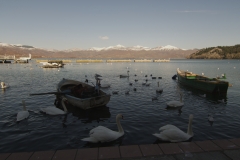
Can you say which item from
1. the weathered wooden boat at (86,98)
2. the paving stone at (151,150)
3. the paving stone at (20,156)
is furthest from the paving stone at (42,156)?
the weathered wooden boat at (86,98)

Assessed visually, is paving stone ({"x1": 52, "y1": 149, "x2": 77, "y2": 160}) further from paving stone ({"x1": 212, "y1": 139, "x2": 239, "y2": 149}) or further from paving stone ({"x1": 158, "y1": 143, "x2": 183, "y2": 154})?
paving stone ({"x1": 212, "y1": 139, "x2": 239, "y2": 149})

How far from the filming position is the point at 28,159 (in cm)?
488

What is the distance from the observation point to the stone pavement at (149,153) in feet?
16.1

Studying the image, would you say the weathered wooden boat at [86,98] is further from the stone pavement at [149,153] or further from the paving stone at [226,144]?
the paving stone at [226,144]

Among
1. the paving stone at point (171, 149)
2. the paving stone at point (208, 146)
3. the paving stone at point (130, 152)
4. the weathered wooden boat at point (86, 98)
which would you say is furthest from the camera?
the weathered wooden boat at point (86, 98)

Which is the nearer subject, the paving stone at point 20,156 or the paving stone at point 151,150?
the paving stone at point 20,156

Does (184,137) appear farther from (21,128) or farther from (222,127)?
(21,128)

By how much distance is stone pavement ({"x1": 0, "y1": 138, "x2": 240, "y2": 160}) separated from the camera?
16.1ft

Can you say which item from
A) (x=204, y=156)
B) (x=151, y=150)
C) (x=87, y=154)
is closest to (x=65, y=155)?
(x=87, y=154)

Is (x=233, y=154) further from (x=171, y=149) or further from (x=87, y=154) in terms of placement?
(x=87, y=154)

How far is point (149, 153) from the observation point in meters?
5.11

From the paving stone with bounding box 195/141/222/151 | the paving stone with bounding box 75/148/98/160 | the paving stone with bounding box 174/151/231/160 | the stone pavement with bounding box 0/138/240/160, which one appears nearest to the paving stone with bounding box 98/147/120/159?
the stone pavement with bounding box 0/138/240/160

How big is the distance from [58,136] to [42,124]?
A: 233 cm

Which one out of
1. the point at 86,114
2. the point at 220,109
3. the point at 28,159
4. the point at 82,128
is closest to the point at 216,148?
the point at 28,159
